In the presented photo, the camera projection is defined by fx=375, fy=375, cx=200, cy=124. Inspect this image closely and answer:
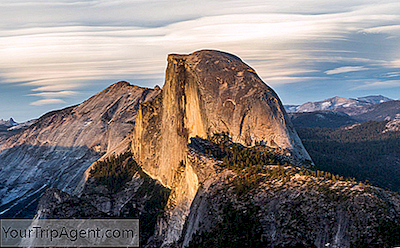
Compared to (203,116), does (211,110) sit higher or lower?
higher

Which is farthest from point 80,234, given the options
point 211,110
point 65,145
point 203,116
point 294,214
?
point 65,145

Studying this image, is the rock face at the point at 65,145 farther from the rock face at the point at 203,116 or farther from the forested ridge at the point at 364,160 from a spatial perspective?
the forested ridge at the point at 364,160

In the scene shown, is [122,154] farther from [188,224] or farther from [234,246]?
[234,246]

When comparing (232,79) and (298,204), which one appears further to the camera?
(232,79)

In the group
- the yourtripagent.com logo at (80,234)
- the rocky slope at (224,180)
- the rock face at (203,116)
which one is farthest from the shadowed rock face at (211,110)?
the yourtripagent.com logo at (80,234)

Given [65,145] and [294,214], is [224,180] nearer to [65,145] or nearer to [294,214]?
[294,214]

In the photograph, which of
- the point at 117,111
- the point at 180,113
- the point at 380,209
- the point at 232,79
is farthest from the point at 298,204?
the point at 117,111

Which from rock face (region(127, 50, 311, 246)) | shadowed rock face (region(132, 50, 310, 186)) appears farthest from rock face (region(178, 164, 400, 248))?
shadowed rock face (region(132, 50, 310, 186))
